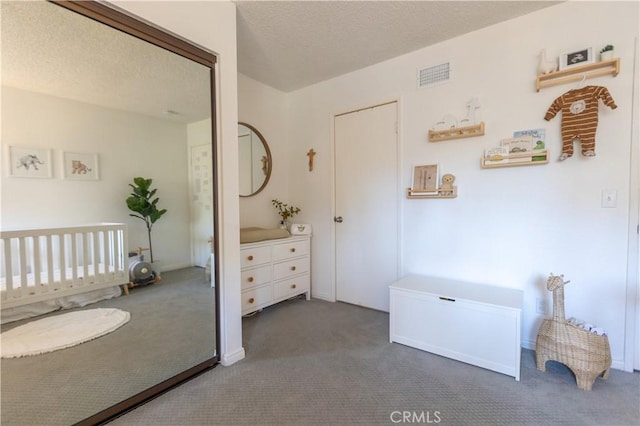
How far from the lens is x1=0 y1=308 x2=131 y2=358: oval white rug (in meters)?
1.25

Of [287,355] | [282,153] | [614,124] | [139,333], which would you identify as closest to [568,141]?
[614,124]

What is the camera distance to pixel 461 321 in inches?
76.7

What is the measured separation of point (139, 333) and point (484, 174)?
8.67 feet

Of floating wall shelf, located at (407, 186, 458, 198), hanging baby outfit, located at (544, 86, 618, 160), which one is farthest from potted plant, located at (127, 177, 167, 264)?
hanging baby outfit, located at (544, 86, 618, 160)

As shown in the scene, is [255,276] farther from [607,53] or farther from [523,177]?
[607,53]

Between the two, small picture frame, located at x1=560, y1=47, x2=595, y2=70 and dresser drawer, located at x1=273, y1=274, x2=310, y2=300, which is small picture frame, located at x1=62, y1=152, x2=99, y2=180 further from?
small picture frame, located at x1=560, y1=47, x2=595, y2=70

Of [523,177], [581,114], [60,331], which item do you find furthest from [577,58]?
[60,331]

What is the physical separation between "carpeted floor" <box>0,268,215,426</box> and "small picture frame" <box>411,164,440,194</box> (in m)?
1.91

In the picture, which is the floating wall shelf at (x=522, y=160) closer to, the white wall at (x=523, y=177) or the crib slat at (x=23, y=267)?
the white wall at (x=523, y=177)

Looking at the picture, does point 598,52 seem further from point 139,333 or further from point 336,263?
point 139,333

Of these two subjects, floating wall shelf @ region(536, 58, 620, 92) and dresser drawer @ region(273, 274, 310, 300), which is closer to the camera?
floating wall shelf @ region(536, 58, 620, 92)

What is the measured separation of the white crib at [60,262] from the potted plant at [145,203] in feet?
0.41

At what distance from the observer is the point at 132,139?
167cm

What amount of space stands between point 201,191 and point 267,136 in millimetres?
1582
